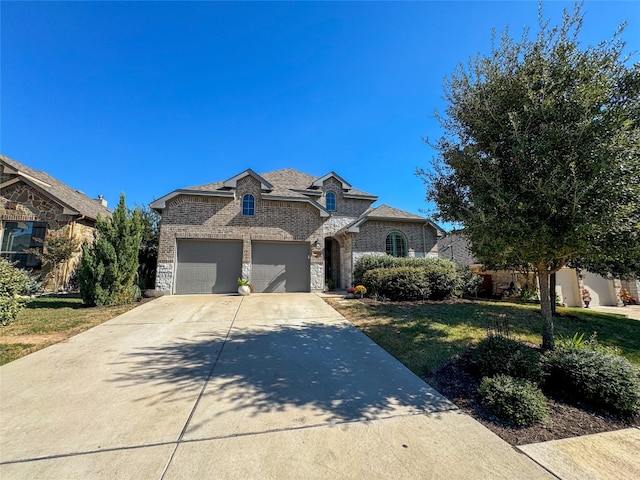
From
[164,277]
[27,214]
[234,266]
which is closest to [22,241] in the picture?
[27,214]

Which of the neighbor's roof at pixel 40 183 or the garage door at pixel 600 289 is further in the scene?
the garage door at pixel 600 289

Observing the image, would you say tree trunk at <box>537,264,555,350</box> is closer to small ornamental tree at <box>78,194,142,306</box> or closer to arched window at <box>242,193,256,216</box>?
arched window at <box>242,193,256,216</box>

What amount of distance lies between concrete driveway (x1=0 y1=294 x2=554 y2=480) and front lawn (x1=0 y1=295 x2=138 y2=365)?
1.94 ft

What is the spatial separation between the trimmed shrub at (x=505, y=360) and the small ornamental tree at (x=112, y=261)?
12.2 meters

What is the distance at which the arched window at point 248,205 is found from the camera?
14602 mm

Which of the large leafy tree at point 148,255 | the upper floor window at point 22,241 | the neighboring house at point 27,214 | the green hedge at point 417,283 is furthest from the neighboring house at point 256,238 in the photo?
the upper floor window at point 22,241

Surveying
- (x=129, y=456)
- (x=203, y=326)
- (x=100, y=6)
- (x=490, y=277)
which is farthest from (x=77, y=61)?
(x=490, y=277)

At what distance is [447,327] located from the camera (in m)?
7.10

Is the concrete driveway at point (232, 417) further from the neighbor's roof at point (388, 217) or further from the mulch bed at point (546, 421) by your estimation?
the neighbor's roof at point (388, 217)

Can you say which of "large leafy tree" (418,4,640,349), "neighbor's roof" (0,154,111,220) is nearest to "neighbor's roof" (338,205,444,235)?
"large leafy tree" (418,4,640,349)

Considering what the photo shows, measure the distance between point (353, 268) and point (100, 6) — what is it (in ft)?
46.7

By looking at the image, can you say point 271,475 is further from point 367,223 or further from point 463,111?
point 367,223

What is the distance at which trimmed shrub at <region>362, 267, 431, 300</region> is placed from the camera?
11.0 meters

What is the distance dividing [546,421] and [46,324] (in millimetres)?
11193
